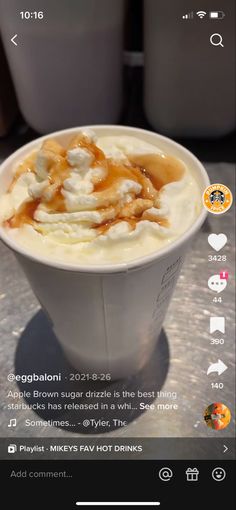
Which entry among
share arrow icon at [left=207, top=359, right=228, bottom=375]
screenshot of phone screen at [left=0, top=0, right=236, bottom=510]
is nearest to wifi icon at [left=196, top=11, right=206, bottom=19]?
screenshot of phone screen at [left=0, top=0, right=236, bottom=510]

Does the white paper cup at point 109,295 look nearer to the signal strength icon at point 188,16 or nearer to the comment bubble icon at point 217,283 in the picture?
the comment bubble icon at point 217,283

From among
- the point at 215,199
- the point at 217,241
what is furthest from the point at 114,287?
the point at 217,241

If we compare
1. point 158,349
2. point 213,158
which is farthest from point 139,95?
point 158,349

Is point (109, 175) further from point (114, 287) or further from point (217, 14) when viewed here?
point (217, 14)

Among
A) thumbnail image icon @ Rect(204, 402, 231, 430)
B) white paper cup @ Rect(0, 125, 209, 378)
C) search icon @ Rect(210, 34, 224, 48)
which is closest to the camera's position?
white paper cup @ Rect(0, 125, 209, 378)

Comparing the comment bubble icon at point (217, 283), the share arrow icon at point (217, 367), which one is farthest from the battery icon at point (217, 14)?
the share arrow icon at point (217, 367)

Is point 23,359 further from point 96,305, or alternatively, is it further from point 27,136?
point 27,136

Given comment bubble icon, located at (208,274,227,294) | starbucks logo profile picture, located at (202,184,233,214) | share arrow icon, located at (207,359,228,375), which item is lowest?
share arrow icon, located at (207,359,228,375)
